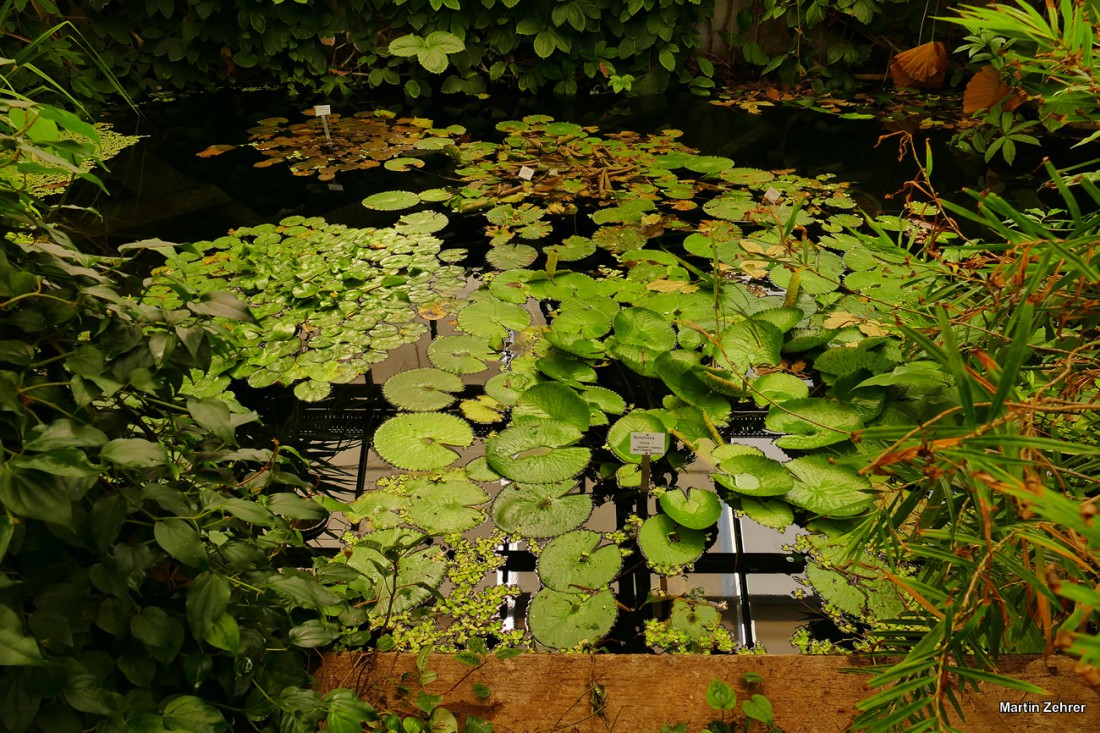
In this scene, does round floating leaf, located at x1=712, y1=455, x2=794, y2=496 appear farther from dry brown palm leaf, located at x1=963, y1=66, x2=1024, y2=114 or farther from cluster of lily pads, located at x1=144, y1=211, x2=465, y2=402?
dry brown palm leaf, located at x1=963, y1=66, x2=1024, y2=114

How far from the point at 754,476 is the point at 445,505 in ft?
2.18

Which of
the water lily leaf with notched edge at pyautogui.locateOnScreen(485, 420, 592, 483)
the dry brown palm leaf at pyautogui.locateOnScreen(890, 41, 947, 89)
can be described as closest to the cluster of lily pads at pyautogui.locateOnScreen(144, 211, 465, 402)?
the water lily leaf with notched edge at pyautogui.locateOnScreen(485, 420, 592, 483)

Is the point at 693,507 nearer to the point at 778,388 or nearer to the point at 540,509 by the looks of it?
the point at 540,509

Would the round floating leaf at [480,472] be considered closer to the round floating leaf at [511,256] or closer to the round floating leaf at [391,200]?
the round floating leaf at [511,256]

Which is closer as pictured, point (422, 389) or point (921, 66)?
point (422, 389)

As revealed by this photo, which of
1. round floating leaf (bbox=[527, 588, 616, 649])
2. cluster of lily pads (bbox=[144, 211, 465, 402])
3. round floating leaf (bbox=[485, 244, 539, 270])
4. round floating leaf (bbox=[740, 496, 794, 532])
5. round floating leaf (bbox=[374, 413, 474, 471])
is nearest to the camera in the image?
round floating leaf (bbox=[527, 588, 616, 649])

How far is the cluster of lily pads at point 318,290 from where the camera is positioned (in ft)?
6.46

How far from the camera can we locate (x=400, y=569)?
146 cm

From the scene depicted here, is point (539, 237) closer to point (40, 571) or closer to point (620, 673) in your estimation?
point (620, 673)

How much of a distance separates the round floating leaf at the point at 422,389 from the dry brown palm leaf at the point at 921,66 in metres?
2.93

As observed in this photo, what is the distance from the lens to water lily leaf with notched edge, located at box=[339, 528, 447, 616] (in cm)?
139

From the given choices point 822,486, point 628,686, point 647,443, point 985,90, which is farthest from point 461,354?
point 985,90

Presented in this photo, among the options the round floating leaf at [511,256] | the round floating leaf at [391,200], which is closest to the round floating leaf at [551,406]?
the round floating leaf at [511,256]

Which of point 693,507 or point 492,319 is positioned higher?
point 492,319
